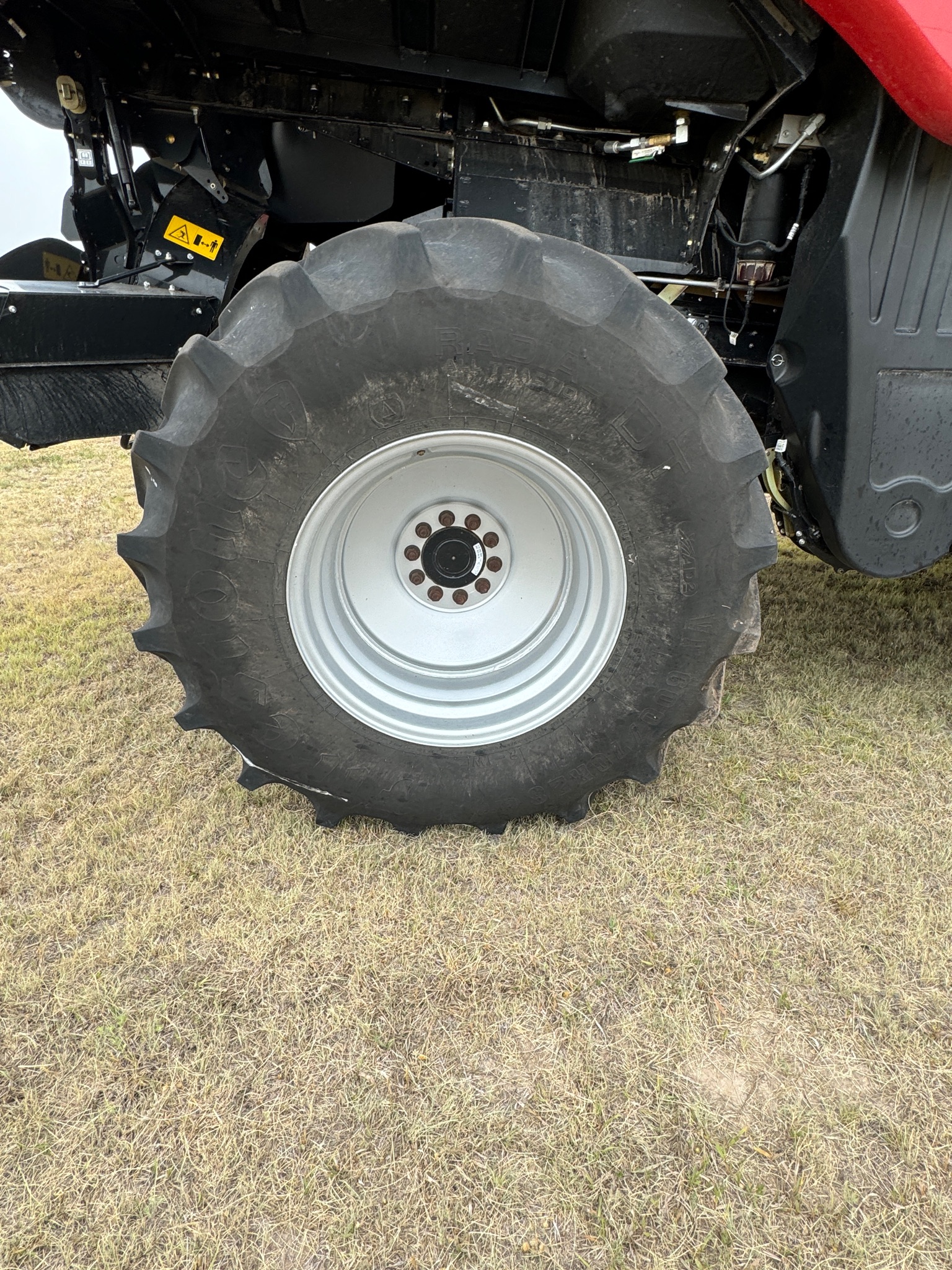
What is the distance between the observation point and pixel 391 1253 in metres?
1.10

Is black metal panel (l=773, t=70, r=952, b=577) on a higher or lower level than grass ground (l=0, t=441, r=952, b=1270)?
higher

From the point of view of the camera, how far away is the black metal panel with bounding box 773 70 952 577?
1.69 m

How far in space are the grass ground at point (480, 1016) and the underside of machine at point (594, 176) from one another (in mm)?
813

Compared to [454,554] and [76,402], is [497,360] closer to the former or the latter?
[454,554]

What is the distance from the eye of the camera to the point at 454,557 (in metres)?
1.99

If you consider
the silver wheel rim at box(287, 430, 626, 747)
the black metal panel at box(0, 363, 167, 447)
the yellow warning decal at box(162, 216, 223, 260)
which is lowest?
the silver wheel rim at box(287, 430, 626, 747)

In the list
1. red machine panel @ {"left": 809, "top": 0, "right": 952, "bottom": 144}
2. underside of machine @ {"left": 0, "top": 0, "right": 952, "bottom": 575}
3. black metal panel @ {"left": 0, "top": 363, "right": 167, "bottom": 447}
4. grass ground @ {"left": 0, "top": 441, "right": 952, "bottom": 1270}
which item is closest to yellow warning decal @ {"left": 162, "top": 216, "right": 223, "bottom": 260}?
underside of machine @ {"left": 0, "top": 0, "right": 952, "bottom": 575}

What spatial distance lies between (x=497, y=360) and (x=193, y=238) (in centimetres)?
115

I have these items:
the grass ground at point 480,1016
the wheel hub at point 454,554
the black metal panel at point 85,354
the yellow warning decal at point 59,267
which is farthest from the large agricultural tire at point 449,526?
the yellow warning decal at point 59,267

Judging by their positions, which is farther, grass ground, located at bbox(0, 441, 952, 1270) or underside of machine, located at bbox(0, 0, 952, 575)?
underside of machine, located at bbox(0, 0, 952, 575)

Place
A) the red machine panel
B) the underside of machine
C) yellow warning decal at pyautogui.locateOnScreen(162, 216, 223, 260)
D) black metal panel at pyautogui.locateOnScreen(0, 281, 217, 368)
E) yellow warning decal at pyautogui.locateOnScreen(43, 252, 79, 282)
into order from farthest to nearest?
yellow warning decal at pyautogui.locateOnScreen(43, 252, 79, 282), yellow warning decal at pyautogui.locateOnScreen(162, 216, 223, 260), black metal panel at pyautogui.locateOnScreen(0, 281, 217, 368), the underside of machine, the red machine panel

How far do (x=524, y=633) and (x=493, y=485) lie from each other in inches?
14.8

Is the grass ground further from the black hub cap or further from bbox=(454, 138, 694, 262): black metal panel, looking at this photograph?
bbox=(454, 138, 694, 262): black metal panel

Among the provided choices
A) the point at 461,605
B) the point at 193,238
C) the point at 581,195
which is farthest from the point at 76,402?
the point at 581,195
